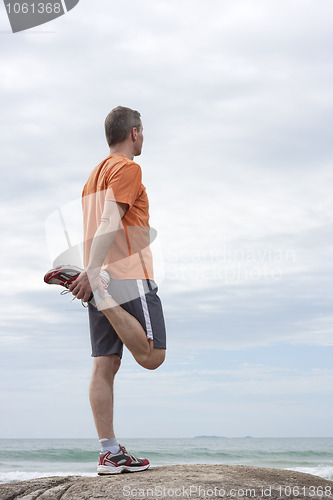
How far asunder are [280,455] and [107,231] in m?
26.2

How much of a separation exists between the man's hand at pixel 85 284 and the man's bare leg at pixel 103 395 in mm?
582

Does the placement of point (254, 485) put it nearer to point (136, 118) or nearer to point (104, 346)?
point (104, 346)

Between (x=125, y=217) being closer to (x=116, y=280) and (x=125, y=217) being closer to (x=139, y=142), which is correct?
(x=116, y=280)

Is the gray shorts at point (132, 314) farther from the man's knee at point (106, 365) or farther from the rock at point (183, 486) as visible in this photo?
the rock at point (183, 486)

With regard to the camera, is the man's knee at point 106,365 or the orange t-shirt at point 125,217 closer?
the orange t-shirt at point 125,217

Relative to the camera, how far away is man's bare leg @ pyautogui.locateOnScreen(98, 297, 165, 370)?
368 centimetres

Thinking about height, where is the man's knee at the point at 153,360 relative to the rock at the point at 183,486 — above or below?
above

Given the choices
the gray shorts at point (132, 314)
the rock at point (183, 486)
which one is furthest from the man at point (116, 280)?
the rock at point (183, 486)

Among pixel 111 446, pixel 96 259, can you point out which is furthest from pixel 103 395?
pixel 96 259

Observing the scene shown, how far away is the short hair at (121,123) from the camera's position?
405 cm

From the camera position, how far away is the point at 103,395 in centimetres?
384

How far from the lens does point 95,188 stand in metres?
4.04

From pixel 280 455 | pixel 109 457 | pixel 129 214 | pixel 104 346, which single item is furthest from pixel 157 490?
pixel 280 455

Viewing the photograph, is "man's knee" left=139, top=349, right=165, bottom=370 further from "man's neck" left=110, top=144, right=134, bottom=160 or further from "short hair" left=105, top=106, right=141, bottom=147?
"short hair" left=105, top=106, right=141, bottom=147
